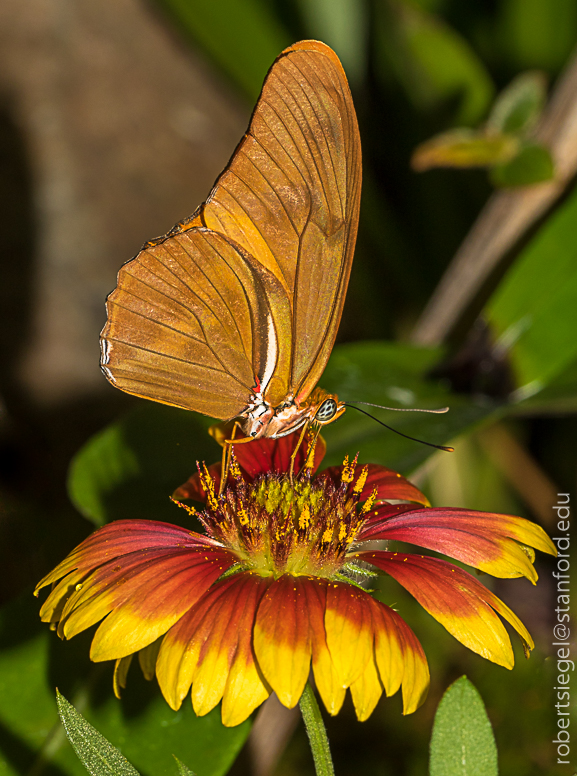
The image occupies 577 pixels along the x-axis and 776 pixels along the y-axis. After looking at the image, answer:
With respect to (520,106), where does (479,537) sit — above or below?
below

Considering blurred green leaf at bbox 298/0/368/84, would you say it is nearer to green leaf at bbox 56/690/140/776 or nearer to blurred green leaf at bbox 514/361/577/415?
blurred green leaf at bbox 514/361/577/415

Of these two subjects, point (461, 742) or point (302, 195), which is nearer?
point (461, 742)

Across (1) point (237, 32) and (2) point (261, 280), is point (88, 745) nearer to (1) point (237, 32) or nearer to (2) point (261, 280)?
(2) point (261, 280)

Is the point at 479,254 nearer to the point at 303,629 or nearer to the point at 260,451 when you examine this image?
the point at 260,451

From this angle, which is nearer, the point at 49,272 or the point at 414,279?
the point at 414,279

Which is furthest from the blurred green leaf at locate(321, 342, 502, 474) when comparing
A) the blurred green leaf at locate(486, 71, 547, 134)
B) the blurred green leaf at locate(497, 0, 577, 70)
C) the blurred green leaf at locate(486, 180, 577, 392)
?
the blurred green leaf at locate(497, 0, 577, 70)

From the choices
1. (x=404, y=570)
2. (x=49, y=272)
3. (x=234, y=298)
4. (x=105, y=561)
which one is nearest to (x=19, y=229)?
(x=49, y=272)

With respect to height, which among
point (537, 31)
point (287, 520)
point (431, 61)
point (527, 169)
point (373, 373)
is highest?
point (537, 31)

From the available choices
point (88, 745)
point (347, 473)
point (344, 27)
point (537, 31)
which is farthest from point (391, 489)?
point (344, 27)
